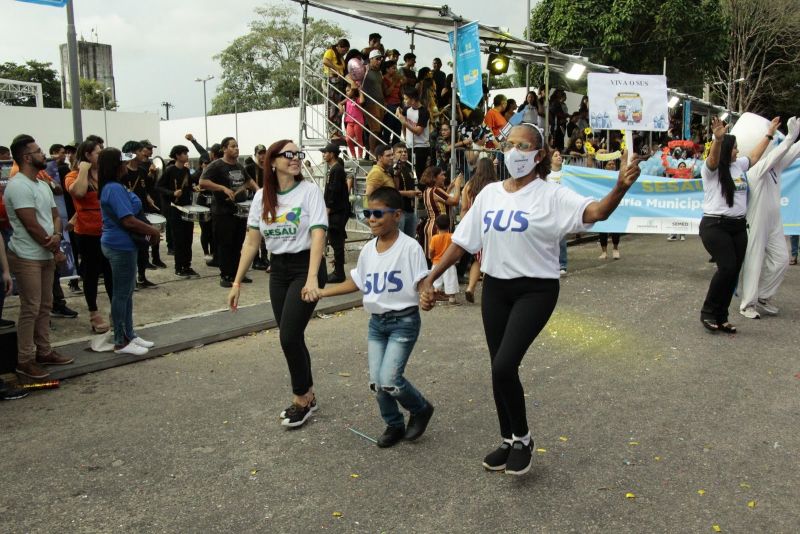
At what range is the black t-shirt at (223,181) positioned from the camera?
962 cm

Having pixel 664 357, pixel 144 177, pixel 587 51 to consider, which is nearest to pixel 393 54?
pixel 144 177

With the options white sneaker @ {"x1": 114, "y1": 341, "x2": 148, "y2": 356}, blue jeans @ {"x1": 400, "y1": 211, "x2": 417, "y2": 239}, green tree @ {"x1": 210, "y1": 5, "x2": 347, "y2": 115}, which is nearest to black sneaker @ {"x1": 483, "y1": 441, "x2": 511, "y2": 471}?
white sneaker @ {"x1": 114, "y1": 341, "x2": 148, "y2": 356}

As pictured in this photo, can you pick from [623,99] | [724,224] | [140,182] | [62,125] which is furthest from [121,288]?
[62,125]

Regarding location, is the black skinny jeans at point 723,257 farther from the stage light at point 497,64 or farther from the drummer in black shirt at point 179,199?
the stage light at point 497,64

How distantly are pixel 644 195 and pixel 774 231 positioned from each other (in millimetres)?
3721

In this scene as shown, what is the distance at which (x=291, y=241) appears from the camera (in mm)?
4672

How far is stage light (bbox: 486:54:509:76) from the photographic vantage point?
14156 millimetres

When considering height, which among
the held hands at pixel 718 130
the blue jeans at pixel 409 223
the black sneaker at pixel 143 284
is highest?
the held hands at pixel 718 130

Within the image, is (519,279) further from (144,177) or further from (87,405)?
(144,177)

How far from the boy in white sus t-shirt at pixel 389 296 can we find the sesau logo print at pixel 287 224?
54 centimetres

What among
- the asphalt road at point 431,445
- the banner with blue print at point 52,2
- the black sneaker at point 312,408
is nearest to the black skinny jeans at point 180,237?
the banner with blue print at point 52,2

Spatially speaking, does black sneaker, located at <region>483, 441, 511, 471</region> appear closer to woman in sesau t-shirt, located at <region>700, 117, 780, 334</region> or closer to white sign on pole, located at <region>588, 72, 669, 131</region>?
woman in sesau t-shirt, located at <region>700, 117, 780, 334</region>

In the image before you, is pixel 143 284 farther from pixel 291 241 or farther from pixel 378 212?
pixel 378 212

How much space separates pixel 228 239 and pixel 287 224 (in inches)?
214
